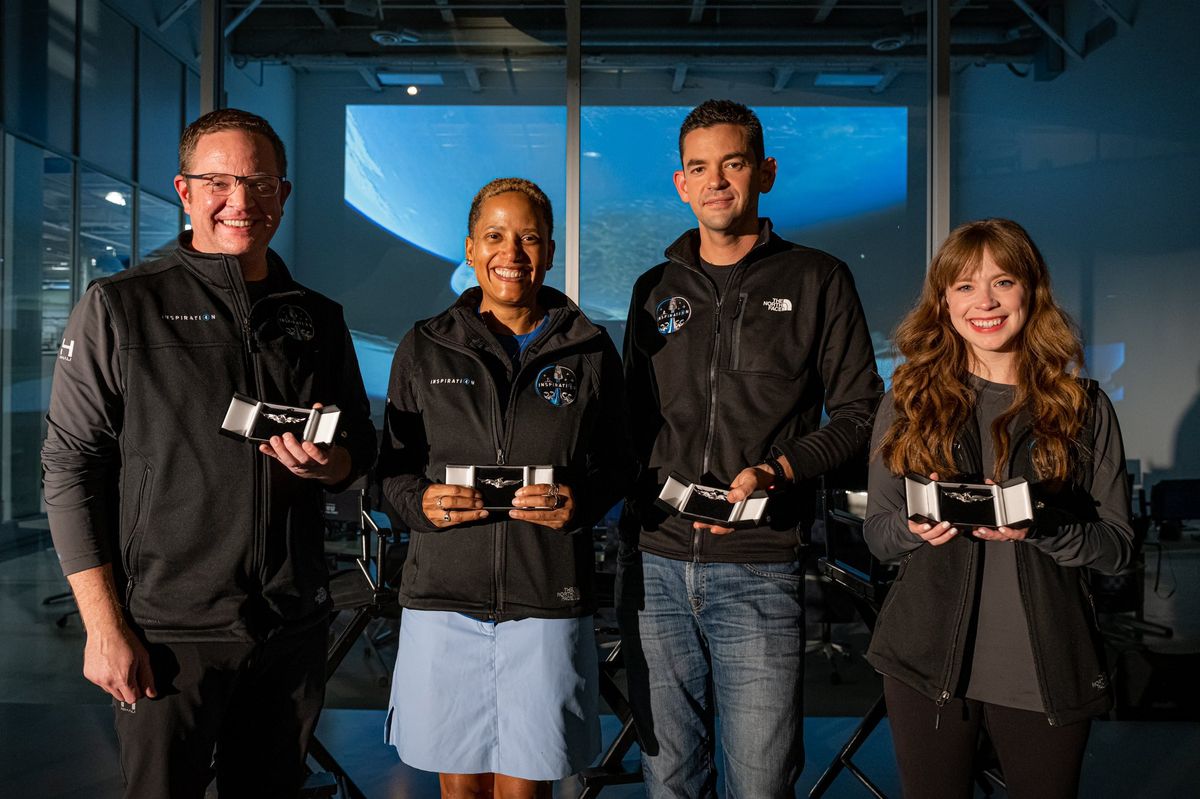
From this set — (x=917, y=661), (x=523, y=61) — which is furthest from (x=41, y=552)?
(x=917, y=661)

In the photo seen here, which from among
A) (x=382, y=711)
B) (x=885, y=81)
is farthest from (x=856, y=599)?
(x=885, y=81)

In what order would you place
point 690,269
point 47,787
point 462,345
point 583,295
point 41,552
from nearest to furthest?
1. point 462,345
2. point 690,269
3. point 47,787
4. point 583,295
5. point 41,552

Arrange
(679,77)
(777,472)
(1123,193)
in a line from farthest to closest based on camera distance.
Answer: (679,77), (1123,193), (777,472)

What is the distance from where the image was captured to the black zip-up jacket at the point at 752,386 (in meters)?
1.86

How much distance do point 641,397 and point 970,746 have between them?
96 centimetres

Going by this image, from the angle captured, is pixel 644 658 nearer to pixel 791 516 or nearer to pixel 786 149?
pixel 791 516

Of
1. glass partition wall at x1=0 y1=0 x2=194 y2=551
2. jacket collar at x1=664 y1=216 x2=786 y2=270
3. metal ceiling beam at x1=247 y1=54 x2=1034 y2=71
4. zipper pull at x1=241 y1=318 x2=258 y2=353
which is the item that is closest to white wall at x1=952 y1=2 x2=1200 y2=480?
metal ceiling beam at x1=247 y1=54 x2=1034 y2=71

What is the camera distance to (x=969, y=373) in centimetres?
180

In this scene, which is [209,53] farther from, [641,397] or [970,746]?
[970,746]

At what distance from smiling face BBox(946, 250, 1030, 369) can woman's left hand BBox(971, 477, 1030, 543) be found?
0.35m

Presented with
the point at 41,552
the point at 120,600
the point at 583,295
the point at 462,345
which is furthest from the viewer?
the point at 41,552

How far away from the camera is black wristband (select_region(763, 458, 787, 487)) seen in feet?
5.80

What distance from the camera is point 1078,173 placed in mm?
4223

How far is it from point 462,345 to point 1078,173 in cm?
366
